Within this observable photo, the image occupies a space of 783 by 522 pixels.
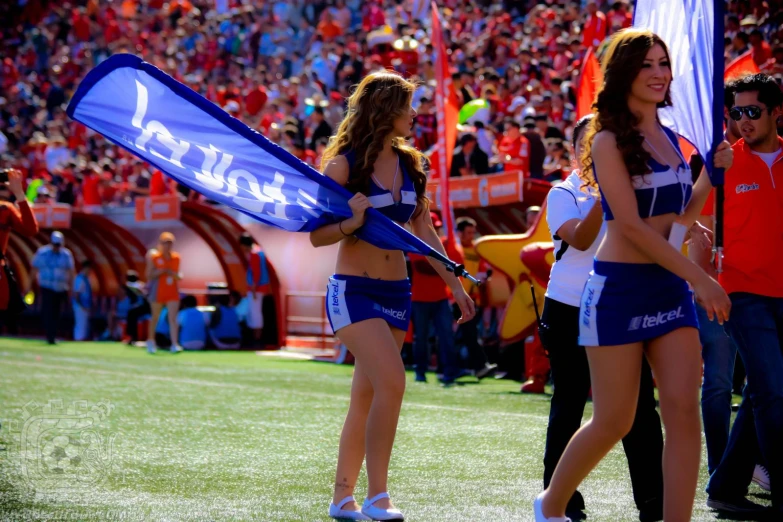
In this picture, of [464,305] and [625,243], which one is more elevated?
[625,243]

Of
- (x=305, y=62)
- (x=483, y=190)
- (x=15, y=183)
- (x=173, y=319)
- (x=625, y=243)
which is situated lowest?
(x=173, y=319)

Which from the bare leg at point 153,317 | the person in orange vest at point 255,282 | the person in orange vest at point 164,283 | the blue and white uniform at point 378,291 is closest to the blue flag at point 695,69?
the blue and white uniform at point 378,291

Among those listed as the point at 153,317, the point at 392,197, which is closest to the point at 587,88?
the point at 392,197

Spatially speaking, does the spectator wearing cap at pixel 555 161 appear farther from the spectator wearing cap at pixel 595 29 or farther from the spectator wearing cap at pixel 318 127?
the spectator wearing cap at pixel 318 127

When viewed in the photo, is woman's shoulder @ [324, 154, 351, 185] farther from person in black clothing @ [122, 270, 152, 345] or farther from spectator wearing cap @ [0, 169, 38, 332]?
person in black clothing @ [122, 270, 152, 345]

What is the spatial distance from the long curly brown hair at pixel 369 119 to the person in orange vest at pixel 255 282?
14149 mm

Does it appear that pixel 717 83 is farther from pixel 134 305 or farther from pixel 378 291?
pixel 134 305

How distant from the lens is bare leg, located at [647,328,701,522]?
4191 millimetres

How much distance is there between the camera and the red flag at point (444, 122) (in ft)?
44.8

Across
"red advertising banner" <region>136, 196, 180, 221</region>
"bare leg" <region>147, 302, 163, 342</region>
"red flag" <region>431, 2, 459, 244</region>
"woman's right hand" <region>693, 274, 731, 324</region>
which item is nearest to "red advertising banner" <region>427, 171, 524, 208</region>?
"red flag" <region>431, 2, 459, 244</region>

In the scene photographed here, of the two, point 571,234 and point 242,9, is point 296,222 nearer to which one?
point 571,234

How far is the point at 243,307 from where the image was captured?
20.0 metres

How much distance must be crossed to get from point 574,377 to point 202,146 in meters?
2.06

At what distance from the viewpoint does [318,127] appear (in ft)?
66.8
